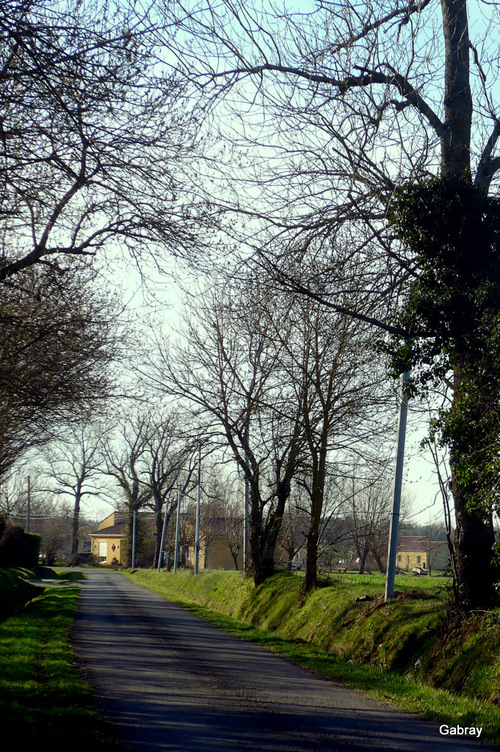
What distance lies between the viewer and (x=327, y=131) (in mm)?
10375

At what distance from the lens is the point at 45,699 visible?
799 cm

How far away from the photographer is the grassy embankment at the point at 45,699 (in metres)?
6.41

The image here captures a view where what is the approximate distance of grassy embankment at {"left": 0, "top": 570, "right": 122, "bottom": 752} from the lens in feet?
21.0

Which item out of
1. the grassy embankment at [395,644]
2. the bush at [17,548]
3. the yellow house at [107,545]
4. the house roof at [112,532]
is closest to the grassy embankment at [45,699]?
the grassy embankment at [395,644]

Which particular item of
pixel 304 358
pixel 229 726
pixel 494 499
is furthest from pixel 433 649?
pixel 304 358

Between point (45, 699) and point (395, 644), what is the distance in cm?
591

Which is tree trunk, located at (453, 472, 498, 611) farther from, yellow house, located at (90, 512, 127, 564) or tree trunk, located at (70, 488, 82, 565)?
yellow house, located at (90, 512, 127, 564)

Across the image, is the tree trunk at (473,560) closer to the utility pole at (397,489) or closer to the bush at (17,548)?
the utility pole at (397,489)

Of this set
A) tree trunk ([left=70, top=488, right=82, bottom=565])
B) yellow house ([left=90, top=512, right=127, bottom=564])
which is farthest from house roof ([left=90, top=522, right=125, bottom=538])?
tree trunk ([left=70, top=488, right=82, bottom=565])

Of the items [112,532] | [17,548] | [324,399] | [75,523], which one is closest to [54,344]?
[324,399]

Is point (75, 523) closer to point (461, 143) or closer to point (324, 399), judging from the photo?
point (324, 399)

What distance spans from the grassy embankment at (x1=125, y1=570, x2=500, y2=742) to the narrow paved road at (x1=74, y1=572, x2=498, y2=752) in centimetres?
47

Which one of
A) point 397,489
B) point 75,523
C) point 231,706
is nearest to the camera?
point 231,706

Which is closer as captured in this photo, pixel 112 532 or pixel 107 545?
pixel 107 545
